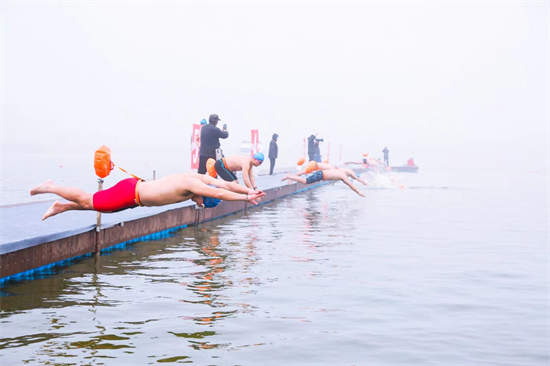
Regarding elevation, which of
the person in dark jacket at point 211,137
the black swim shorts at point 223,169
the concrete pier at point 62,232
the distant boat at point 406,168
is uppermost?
the person in dark jacket at point 211,137

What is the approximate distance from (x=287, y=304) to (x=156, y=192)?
432cm

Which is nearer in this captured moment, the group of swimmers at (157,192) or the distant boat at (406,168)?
the group of swimmers at (157,192)

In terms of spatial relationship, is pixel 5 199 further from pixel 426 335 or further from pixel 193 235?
pixel 426 335

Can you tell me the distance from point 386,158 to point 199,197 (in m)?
72.6

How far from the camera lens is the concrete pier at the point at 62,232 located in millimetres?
12984

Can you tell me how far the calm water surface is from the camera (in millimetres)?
9562

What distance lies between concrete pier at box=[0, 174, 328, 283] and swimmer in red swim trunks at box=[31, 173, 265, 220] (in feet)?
12.5

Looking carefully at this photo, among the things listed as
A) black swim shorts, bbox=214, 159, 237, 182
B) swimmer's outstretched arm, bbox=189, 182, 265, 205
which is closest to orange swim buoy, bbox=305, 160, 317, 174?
black swim shorts, bbox=214, 159, 237, 182

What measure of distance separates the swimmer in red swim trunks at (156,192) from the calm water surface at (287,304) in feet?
6.49

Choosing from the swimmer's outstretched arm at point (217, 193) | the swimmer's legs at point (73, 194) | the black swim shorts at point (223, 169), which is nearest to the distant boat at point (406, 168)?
the black swim shorts at point (223, 169)

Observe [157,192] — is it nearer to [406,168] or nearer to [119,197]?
[119,197]

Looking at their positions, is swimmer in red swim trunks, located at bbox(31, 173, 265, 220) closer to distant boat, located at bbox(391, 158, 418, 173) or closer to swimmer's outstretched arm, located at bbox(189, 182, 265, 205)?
swimmer's outstretched arm, located at bbox(189, 182, 265, 205)

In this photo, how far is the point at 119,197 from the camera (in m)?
9.02

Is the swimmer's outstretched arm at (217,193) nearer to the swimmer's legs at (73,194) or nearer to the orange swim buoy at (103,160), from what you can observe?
the orange swim buoy at (103,160)
